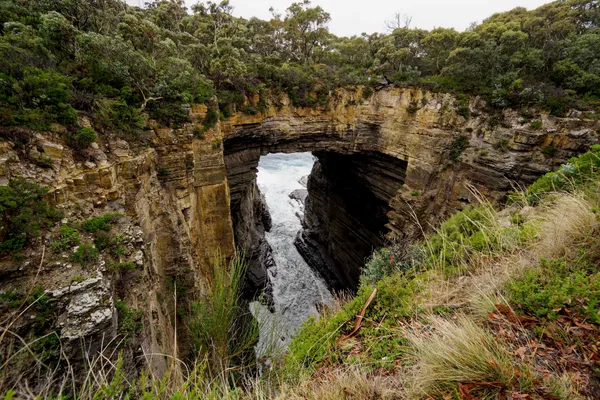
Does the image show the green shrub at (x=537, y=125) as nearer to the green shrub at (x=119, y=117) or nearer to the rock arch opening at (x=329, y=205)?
the rock arch opening at (x=329, y=205)

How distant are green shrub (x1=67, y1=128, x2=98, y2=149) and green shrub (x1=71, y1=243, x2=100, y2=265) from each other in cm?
200

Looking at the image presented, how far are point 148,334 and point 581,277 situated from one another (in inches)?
202

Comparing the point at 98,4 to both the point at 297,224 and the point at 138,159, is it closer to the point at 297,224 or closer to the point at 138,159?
the point at 138,159

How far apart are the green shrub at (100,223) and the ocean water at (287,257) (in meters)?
3.07

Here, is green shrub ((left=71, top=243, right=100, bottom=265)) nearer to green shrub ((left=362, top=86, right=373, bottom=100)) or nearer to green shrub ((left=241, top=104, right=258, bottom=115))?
green shrub ((left=241, top=104, right=258, bottom=115))

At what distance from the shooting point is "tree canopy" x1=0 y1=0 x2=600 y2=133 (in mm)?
4840

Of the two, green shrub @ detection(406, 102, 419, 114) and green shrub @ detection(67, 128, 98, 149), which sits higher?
green shrub @ detection(406, 102, 419, 114)

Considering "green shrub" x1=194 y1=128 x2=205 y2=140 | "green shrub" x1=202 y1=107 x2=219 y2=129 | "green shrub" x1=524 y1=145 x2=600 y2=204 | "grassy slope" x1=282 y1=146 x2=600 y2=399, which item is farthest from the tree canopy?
"green shrub" x1=524 y1=145 x2=600 y2=204

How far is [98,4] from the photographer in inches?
271

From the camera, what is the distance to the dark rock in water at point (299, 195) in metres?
24.6

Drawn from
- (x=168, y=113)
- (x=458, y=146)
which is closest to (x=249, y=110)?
(x=168, y=113)

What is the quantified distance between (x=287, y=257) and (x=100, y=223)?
47.7ft

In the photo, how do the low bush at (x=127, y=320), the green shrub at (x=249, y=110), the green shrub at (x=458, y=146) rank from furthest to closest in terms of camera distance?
the green shrub at (x=458, y=146) → the green shrub at (x=249, y=110) → the low bush at (x=127, y=320)

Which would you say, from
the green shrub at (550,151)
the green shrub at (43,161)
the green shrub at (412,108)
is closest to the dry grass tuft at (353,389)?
the green shrub at (43,161)
